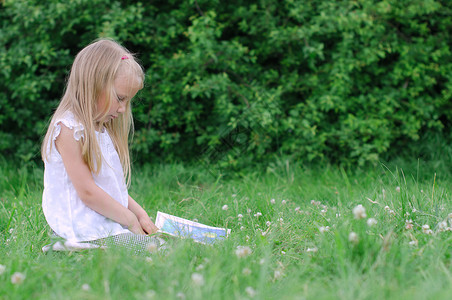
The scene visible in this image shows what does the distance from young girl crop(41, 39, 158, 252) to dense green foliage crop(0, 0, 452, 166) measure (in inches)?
77.5

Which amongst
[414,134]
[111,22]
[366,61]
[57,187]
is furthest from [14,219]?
[414,134]

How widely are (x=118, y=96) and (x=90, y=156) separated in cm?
36

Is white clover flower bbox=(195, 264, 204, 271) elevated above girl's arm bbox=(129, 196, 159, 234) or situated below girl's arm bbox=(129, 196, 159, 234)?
above

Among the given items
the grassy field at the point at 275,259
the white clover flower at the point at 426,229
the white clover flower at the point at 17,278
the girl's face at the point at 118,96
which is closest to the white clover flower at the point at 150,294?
the grassy field at the point at 275,259

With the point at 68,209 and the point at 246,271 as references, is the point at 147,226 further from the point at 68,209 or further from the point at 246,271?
the point at 246,271

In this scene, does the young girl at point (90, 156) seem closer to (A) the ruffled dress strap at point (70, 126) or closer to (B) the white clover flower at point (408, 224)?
(A) the ruffled dress strap at point (70, 126)

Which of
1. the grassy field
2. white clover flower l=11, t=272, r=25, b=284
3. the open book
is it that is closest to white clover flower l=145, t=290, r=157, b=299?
the grassy field

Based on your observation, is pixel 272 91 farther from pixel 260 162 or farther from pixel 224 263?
pixel 224 263

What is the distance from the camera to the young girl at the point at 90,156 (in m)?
2.29

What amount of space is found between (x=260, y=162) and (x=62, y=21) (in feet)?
8.23

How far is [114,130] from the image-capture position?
2.69 meters

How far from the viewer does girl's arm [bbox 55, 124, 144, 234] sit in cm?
228

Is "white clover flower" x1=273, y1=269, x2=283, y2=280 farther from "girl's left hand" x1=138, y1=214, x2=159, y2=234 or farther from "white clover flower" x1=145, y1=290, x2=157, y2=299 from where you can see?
"girl's left hand" x1=138, y1=214, x2=159, y2=234

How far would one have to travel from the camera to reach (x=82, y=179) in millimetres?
2295
